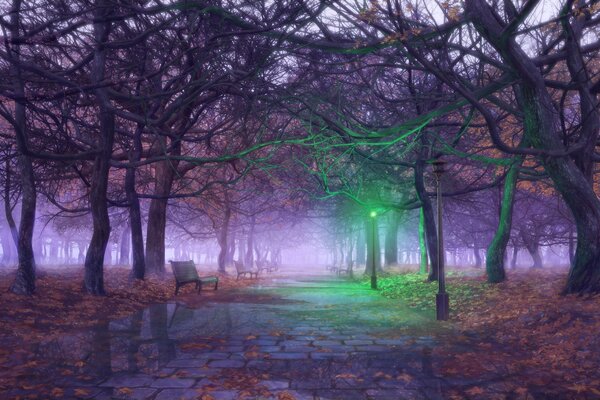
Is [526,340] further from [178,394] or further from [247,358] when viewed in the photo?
[178,394]

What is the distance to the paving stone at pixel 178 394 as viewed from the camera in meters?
4.69

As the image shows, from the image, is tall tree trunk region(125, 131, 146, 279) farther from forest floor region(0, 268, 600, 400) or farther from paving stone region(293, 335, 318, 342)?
paving stone region(293, 335, 318, 342)

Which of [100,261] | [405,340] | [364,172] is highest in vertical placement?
[364,172]

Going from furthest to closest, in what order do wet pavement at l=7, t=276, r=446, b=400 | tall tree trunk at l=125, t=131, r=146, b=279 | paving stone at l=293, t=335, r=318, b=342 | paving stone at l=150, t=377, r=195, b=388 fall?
Result: tall tree trunk at l=125, t=131, r=146, b=279 < paving stone at l=293, t=335, r=318, b=342 < paving stone at l=150, t=377, r=195, b=388 < wet pavement at l=7, t=276, r=446, b=400

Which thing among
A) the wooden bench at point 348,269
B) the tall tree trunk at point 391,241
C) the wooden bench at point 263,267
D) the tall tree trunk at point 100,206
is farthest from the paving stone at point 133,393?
the tall tree trunk at point 391,241

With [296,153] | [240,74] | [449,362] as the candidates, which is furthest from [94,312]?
[296,153]

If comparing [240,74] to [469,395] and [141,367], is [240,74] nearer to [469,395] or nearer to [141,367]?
[141,367]

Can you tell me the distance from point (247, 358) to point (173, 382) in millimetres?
1447

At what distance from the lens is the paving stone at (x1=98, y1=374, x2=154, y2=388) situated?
5105 mm

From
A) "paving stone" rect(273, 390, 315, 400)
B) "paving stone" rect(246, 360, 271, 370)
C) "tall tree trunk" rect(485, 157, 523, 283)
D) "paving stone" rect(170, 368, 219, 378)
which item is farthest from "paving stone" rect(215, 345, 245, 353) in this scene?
"tall tree trunk" rect(485, 157, 523, 283)

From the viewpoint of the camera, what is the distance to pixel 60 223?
29344 mm

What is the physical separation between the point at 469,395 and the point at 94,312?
8.46 metres

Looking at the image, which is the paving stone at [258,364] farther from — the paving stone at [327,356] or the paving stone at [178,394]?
the paving stone at [178,394]

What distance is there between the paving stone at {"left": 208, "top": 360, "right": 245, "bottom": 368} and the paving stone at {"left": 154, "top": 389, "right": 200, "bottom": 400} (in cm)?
109
